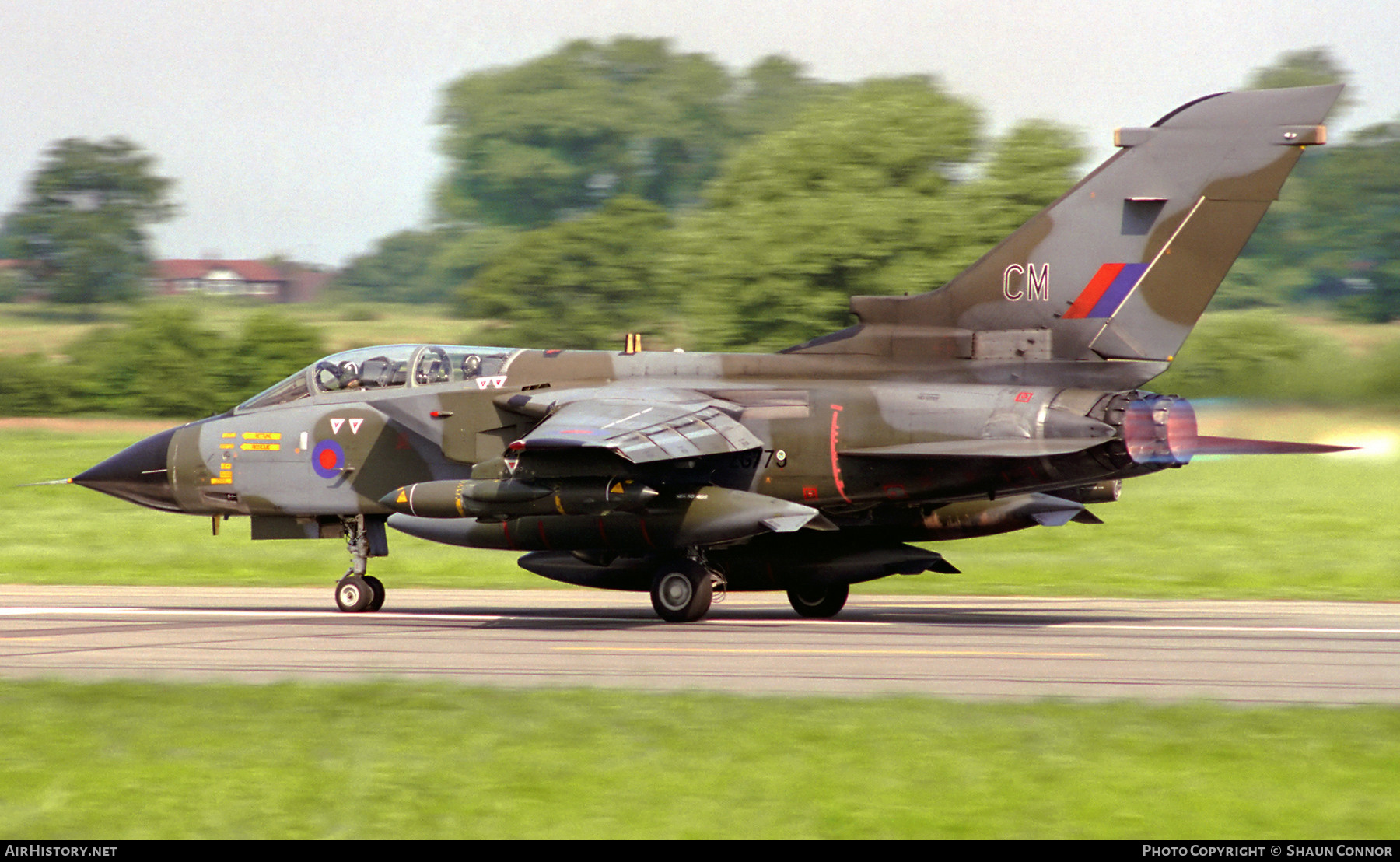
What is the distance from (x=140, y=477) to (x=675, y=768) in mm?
12942

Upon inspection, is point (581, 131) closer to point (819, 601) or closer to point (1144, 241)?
point (819, 601)

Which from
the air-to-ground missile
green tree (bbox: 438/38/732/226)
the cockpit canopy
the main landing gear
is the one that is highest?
green tree (bbox: 438/38/732/226)

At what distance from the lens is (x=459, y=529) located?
58.1ft

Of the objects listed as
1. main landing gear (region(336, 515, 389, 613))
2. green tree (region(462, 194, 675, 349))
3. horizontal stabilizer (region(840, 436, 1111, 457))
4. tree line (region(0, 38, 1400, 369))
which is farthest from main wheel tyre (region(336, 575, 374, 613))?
green tree (region(462, 194, 675, 349))

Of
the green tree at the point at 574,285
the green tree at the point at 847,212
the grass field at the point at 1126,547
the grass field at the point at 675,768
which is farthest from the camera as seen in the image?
the green tree at the point at 574,285

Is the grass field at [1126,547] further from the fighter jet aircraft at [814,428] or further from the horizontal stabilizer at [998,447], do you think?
the horizontal stabilizer at [998,447]

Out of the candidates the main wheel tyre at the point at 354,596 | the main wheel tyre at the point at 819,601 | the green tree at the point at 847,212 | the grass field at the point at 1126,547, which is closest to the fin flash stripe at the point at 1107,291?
the main wheel tyre at the point at 819,601

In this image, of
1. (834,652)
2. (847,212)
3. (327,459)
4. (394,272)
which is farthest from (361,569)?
(394,272)

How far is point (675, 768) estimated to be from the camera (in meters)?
8.19

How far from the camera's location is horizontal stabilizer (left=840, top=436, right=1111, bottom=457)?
15.2 m

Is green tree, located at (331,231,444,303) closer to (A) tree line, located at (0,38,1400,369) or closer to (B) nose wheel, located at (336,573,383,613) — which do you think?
(A) tree line, located at (0,38,1400,369)

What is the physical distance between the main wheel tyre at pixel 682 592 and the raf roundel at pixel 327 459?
4.28m

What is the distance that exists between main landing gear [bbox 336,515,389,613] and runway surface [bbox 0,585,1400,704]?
30 cm

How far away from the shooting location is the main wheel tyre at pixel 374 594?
18.5 meters
